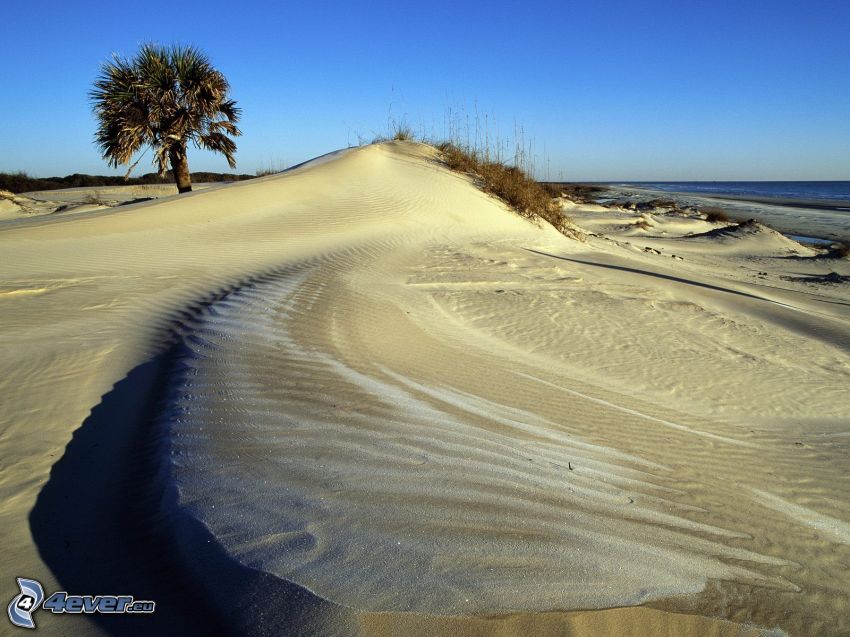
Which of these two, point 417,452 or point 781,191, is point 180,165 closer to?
point 417,452

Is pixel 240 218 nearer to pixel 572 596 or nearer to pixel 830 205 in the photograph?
pixel 572 596

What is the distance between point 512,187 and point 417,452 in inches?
469

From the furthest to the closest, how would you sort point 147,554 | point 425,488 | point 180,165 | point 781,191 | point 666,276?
point 781,191, point 180,165, point 666,276, point 425,488, point 147,554

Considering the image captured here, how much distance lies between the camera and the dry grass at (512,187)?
13.4 metres

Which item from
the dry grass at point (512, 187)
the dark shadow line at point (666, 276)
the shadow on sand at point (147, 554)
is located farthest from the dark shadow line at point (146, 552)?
the dry grass at point (512, 187)

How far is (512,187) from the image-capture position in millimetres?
13695

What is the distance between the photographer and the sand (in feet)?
5.71

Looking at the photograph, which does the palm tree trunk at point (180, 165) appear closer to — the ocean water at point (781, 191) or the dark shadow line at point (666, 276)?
the dark shadow line at point (666, 276)

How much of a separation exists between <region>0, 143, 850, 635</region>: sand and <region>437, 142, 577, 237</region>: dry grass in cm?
621

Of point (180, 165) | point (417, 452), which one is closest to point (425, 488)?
point (417, 452)

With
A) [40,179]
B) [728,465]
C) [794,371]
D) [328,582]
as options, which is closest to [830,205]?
[794,371]

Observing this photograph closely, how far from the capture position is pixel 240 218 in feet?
34.8

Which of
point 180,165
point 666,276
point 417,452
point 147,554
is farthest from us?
point 180,165

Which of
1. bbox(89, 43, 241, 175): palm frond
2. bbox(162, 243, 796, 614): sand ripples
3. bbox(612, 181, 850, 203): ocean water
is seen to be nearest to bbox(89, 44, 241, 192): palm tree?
bbox(89, 43, 241, 175): palm frond
